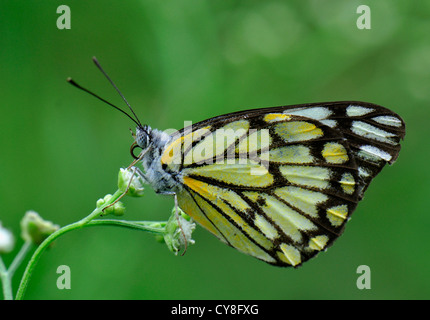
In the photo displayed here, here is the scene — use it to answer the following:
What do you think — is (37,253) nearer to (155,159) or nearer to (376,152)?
(155,159)

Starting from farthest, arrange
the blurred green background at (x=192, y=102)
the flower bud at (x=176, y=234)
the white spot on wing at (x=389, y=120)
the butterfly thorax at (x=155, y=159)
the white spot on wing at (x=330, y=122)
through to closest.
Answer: the blurred green background at (x=192, y=102), the white spot on wing at (x=330, y=122), the white spot on wing at (x=389, y=120), the butterfly thorax at (x=155, y=159), the flower bud at (x=176, y=234)

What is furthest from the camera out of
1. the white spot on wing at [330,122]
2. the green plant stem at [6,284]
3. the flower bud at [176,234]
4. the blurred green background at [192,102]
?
the blurred green background at [192,102]

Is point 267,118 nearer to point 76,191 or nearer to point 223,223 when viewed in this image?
point 223,223

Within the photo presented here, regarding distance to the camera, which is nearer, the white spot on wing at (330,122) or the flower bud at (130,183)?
the flower bud at (130,183)

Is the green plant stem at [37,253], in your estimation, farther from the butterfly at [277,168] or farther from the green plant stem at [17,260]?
the butterfly at [277,168]

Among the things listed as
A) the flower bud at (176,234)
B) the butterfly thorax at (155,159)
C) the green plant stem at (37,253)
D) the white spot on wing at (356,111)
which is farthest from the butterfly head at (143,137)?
the white spot on wing at (356,111)

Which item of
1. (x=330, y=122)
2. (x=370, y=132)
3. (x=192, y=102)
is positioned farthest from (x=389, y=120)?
(x=192, y=102)
